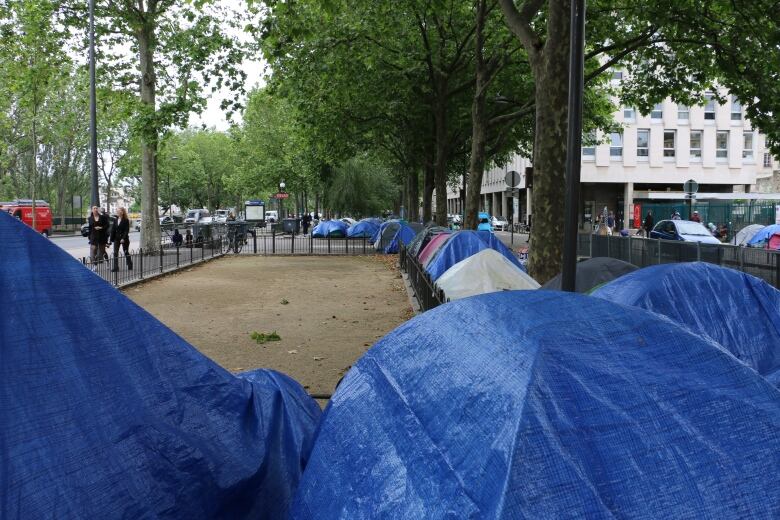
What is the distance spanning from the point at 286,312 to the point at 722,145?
53145 millimetres

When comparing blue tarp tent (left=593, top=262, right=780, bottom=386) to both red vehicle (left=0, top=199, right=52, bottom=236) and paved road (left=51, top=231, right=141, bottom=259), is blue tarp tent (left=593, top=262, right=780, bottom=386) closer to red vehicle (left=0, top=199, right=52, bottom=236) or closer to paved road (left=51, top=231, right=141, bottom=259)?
paved road (left=51, top=231, right=141, bottom=259)

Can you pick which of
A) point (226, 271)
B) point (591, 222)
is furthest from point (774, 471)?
point (591, 222)

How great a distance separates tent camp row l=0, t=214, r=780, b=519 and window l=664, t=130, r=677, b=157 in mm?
58147

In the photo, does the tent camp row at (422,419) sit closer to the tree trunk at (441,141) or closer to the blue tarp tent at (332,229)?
the tree trunk at (441,141)

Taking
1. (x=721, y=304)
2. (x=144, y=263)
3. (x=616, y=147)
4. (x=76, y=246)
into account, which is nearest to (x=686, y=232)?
(x=144, y=263)

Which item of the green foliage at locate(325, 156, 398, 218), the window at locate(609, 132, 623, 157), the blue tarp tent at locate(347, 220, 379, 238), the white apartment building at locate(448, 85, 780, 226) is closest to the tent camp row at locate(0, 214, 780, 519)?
the blue tarp tent at locate(347, 220, 379, 238)

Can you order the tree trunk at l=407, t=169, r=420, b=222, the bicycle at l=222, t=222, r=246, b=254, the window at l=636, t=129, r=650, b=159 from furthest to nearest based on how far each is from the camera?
the window at l=636, t=129, r=650, b=159
the tree trunk at l=407, t=169, r=420, b=222
the bicycle at l=222, t=222, r=246, b=254

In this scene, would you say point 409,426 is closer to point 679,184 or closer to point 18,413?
point 18,413

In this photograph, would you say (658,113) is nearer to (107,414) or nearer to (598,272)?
(598,272)

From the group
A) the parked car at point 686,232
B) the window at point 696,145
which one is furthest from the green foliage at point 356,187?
the window at point 696,145

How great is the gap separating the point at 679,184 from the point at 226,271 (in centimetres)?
4632

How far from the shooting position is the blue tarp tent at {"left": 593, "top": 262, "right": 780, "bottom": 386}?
13.5ft

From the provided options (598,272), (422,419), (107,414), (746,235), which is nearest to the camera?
(422,419)

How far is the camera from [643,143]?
55.5m
